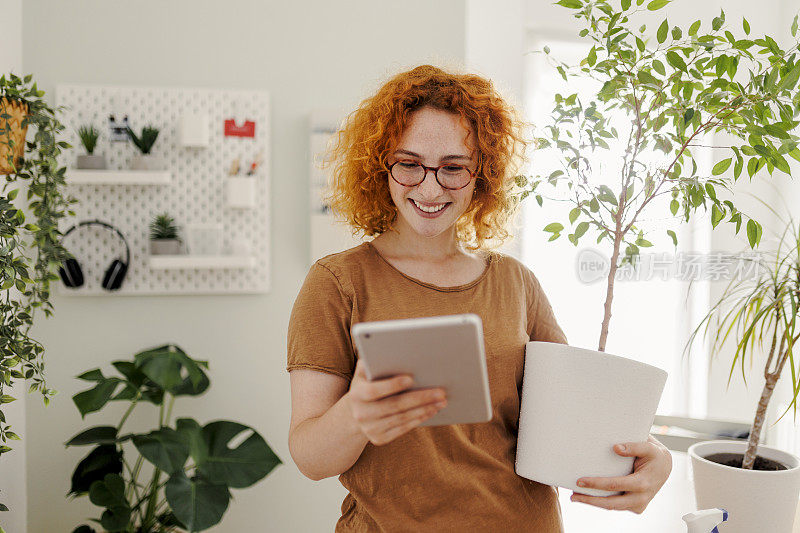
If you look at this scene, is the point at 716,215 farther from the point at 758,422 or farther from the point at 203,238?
the point at 203,238

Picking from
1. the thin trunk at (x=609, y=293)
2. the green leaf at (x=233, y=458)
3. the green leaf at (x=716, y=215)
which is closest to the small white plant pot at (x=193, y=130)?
the green leaf at (x=233, y=458)

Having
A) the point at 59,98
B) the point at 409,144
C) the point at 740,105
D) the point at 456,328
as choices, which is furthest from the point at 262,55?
the point at 456,328

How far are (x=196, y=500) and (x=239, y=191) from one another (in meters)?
1.01

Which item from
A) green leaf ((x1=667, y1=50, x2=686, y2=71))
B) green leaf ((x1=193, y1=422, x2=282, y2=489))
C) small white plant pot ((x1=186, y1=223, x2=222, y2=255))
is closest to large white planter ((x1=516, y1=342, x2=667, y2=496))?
green leaf ((x1=667, y1=50, x2=686, y2=71))

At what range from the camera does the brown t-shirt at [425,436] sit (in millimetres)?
868

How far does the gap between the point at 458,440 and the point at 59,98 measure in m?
1.91

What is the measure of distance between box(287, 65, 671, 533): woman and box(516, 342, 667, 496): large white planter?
0.9 inches

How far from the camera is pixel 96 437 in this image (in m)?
1.90

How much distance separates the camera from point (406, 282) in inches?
36.7

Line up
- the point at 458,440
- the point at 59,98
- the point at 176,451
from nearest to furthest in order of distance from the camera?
the point at 458,440
the point at 176,451
the point at 59,98

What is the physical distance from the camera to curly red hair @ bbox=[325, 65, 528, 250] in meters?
0.91

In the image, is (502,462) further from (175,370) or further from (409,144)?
(175,370)

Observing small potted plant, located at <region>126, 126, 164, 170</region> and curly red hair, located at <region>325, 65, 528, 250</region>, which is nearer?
curly red hair, located at <region>325, 65, 528, 250</region>

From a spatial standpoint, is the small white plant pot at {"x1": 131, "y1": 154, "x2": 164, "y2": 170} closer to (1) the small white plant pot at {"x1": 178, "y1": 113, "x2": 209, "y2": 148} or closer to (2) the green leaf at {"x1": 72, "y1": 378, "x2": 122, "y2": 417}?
(1) the small white plant pot at {"x1": 178, "y1": 113, "x2": 209, "y2": 148}
